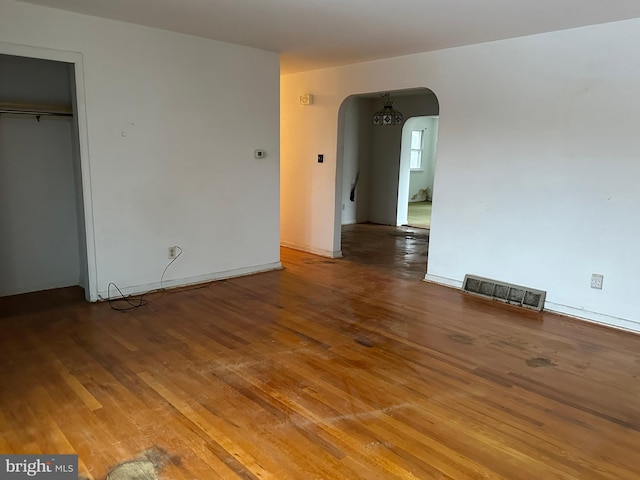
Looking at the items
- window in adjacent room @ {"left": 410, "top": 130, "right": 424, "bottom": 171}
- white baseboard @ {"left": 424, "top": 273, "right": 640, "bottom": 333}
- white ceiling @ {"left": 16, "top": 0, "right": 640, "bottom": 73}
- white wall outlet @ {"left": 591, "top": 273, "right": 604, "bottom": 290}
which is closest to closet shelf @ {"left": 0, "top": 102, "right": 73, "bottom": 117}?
white ceiling @ {"left": 16, "top": 0, "right": 640, "bottom": 73}

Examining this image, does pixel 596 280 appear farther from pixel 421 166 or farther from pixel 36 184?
pixel 421 166

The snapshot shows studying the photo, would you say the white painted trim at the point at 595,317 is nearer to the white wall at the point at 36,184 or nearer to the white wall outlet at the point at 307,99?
the white wall outlet at the point at 307,99

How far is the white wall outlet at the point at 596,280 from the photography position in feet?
12.7

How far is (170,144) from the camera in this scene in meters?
4.44

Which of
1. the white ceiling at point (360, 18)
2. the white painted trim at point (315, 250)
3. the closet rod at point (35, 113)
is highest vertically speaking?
the white ceiling at point (360, 18)

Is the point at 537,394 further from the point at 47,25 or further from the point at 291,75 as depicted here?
the point at 291,75

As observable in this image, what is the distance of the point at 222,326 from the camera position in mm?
3643

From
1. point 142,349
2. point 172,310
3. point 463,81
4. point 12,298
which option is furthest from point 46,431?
point 463,81

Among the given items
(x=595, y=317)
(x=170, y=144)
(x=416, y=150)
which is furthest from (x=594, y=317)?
(x=416, y=150)

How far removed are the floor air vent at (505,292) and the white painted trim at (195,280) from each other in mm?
2226

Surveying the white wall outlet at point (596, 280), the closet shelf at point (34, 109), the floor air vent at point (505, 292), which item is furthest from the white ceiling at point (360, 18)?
the floor air vent at point (505, 292)

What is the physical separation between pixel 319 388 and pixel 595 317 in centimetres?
269

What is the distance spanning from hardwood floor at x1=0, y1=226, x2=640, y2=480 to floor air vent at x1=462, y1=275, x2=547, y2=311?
0.60 ft

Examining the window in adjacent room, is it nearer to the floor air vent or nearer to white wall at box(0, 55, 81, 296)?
the floor air vent
